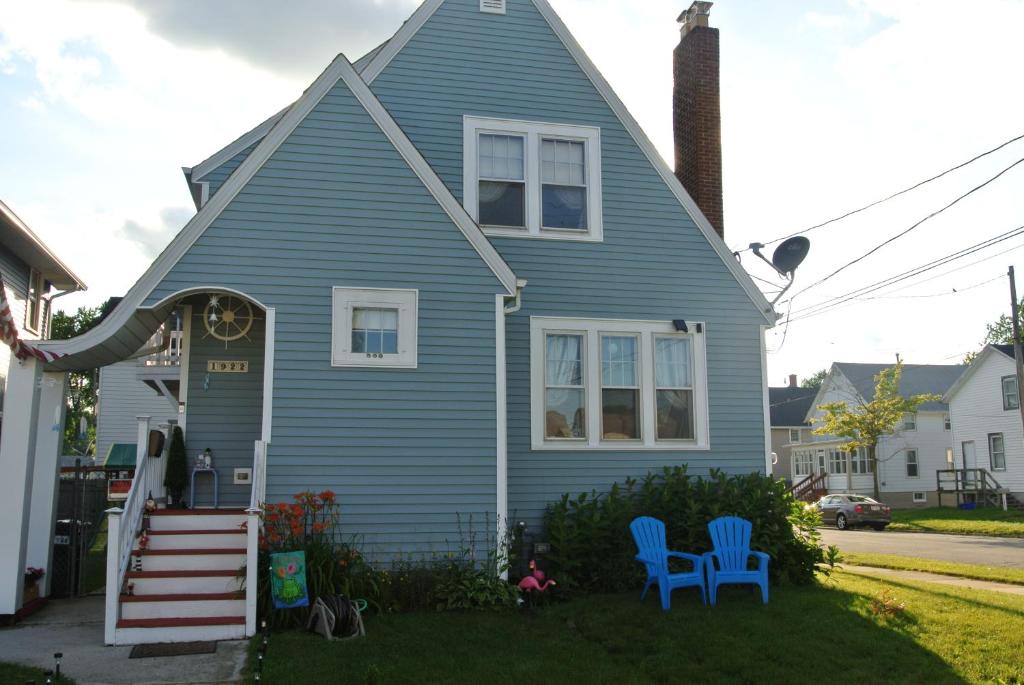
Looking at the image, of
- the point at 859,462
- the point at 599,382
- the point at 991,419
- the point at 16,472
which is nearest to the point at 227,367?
the point at 16,472

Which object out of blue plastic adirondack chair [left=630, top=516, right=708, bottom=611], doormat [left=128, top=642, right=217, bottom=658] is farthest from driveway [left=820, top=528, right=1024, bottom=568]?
doormat [left=128, top=642, right=217, bottom=658]

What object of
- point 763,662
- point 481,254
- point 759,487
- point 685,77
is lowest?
point 763,662

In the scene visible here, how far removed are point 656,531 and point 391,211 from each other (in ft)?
16.0

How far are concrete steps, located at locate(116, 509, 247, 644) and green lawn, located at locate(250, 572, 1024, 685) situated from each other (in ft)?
2.61

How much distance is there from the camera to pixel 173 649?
7.91 metres

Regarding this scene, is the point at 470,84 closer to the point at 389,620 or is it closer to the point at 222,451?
the point at 222,451

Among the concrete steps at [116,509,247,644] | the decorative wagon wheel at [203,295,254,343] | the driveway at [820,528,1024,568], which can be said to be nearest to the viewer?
the concrete steps at [116,509,247,644]

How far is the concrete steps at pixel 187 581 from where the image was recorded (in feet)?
27.1

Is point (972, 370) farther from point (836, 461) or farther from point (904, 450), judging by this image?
point (836, 461)

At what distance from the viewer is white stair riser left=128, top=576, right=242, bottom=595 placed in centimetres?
860

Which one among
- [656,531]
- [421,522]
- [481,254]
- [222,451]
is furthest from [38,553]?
[656,531]

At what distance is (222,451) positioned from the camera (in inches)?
435

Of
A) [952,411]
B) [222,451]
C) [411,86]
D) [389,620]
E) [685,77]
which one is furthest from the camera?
[952,411]

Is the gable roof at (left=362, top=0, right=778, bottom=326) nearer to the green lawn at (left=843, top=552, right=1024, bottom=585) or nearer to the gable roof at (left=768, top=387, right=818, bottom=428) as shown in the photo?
the green lawn at (left=843, top=552, right=1024, bottom=585)
